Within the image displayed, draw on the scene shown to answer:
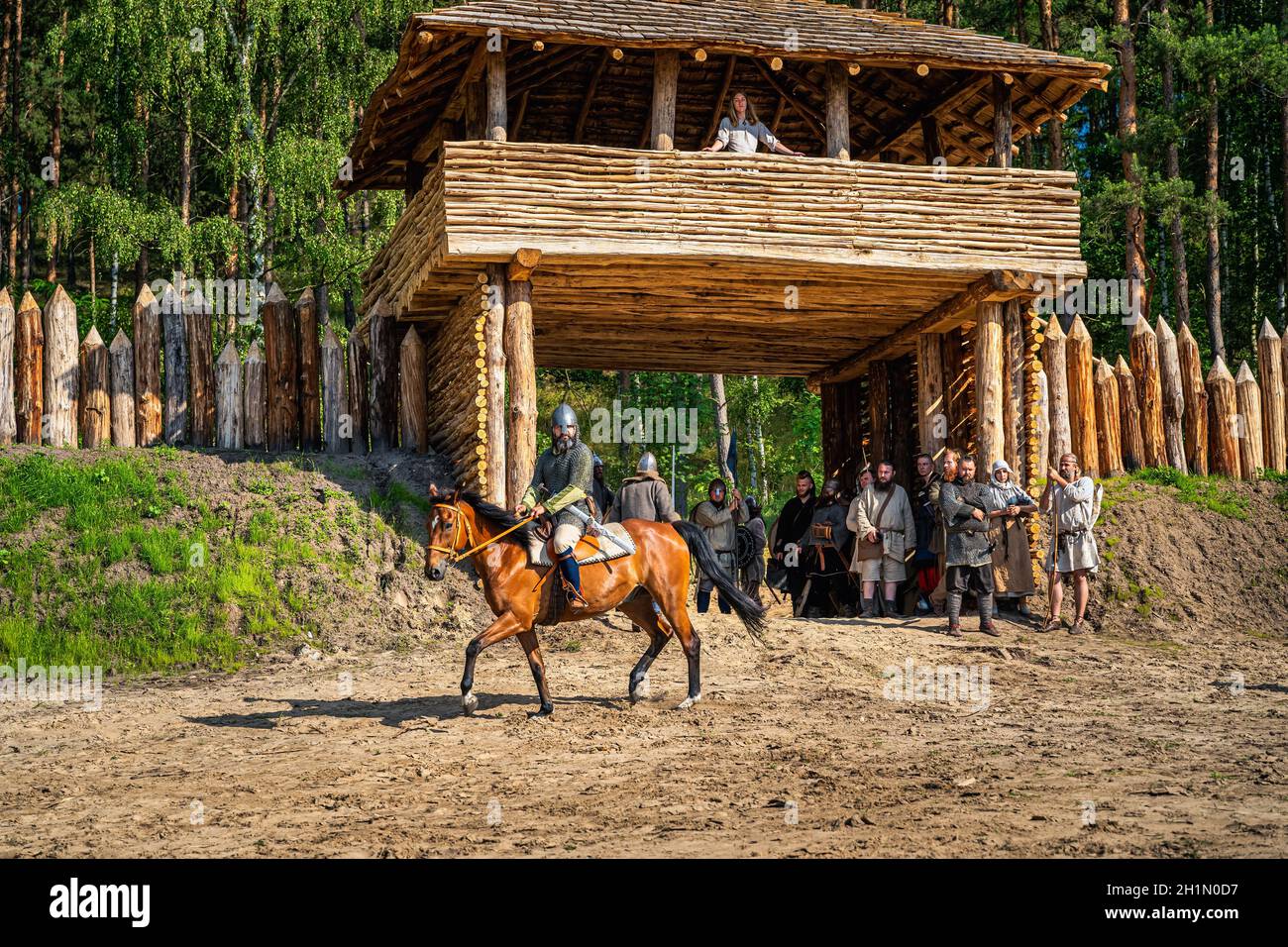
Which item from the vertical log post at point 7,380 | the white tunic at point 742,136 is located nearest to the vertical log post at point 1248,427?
the white tunic at point 742,136

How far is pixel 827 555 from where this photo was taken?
18.0 metres

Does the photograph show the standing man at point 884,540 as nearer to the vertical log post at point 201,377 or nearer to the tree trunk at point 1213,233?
the vertical log post at point 201,377

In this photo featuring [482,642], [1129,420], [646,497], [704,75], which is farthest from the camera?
[1129,420]

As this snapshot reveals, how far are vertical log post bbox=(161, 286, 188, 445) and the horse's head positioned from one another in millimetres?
7315

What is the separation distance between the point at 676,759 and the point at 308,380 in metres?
9.64

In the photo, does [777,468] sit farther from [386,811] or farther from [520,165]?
[386,811]

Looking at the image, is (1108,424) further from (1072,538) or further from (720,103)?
(720,103)

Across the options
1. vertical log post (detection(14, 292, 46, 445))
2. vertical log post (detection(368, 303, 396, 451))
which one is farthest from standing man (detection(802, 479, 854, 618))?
vertical log post (detection(14, 292, 46, 445))

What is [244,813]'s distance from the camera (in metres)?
8.32

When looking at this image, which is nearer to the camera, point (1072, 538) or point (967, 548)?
point (967, 548)

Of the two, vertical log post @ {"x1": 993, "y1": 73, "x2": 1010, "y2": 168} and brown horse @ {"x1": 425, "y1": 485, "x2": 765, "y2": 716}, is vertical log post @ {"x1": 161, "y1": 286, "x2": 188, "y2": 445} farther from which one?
vertical log post @ {"x1": 993, "y1": 73, "x2": 1010, "y2": 168}

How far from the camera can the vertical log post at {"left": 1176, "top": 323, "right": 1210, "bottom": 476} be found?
1911 cm

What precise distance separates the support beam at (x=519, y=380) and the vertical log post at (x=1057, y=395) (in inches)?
285

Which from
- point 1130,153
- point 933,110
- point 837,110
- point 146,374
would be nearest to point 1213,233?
point 1130,153
